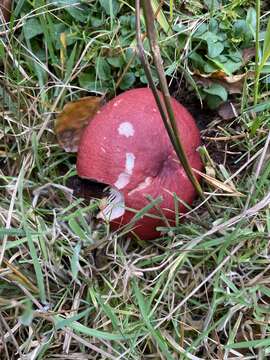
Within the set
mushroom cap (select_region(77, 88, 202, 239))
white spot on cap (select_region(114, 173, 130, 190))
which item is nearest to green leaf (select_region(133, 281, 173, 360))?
mushroom cap (select_region(77, 88, 202, 239))

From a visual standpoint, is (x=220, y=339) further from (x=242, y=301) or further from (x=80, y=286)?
(x=80, y=286)

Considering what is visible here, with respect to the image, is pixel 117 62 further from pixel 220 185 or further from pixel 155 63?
pixel 155 63

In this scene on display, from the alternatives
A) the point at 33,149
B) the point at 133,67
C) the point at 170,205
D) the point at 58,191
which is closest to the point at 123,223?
the point at 170,205

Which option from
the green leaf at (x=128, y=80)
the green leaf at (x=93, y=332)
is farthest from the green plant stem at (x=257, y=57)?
the green leaf at (x=93, y=332)

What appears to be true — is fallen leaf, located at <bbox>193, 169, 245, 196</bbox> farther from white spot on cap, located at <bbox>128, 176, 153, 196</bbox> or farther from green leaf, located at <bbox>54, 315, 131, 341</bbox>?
green leaf, located at <bbox>54, 315, 131, 341</bbox>

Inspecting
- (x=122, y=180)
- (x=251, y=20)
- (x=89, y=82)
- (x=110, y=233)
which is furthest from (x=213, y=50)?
(x=110, y=233)
